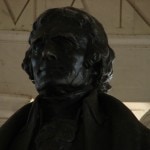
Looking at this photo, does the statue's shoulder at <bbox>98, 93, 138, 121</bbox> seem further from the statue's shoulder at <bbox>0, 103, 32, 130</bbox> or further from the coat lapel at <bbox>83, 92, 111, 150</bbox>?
the statue's shoulder at <bbox>0, 103, 32, 130</bbox>

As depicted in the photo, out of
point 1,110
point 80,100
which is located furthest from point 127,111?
point 1,110

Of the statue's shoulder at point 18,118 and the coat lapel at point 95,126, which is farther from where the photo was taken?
the statue's shoulder at point 18,118

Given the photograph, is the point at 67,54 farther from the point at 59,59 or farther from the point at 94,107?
the point at 94,107

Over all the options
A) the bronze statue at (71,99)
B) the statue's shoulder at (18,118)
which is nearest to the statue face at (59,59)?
the bronze statue at (71,99)

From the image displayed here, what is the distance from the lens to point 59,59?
158cm

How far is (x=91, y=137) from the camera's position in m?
1.56

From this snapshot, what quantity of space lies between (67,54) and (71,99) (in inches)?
3.6

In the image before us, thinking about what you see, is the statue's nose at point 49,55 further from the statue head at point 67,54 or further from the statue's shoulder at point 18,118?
the statue's shoulder at point 18,118

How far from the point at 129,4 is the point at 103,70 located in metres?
3.68

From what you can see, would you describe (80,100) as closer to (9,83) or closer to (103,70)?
(103,70)

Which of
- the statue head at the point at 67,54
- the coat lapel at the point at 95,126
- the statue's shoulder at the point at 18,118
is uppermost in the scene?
the statue head at the point at 67,54

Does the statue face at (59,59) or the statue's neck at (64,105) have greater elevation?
the statue face at (59,59)

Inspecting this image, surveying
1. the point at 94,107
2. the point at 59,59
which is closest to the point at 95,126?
the point at 94,107

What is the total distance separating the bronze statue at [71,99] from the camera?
1573 millimetres
